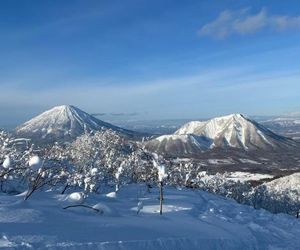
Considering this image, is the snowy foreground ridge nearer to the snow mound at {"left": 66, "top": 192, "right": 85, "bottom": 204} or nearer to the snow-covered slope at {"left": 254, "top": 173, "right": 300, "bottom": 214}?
the snow mound at {"left": 66, "top": 192, "right": 85, "bottom": 204}

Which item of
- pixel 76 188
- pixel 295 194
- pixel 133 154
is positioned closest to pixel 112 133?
pixel 133 154

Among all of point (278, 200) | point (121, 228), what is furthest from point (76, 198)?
point (278, 200)

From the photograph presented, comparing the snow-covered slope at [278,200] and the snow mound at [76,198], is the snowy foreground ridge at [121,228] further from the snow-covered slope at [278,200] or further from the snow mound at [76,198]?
the snow-covered slope at [278,200]

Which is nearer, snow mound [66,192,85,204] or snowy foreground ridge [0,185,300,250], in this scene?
snowy foreground ridge [0,185,300,250]

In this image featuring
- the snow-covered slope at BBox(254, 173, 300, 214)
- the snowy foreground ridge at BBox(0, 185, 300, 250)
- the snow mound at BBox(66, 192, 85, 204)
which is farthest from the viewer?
the snow-covered slope at BBox(254, 173, 300, 214)

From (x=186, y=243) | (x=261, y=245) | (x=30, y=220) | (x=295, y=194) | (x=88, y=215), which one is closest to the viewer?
(x=30, y=220)

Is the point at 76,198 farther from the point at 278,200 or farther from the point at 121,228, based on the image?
the point at 278,200

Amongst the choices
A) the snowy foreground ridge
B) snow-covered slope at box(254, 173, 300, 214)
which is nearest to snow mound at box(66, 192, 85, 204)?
the snowy foreground ridge

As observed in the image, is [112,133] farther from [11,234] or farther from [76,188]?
[11,234]
